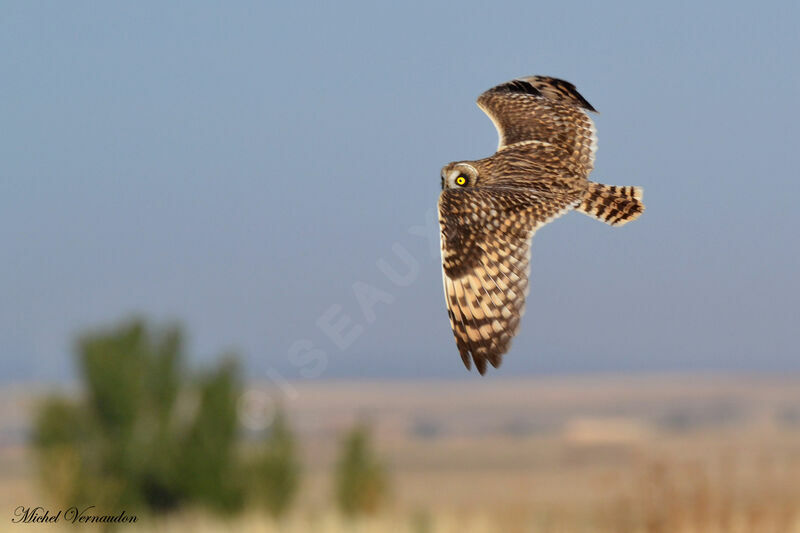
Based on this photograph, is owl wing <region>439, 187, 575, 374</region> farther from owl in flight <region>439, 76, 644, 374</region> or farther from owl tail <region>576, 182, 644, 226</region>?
owl tail <region>576, 182, 644, 226</region>

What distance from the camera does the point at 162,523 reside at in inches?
434

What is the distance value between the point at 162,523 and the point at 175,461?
65.8 inches

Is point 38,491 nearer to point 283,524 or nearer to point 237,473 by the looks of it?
point 237,473

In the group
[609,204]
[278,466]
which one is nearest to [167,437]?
[278,466]

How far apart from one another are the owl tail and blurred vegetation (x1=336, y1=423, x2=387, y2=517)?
22.8 feet

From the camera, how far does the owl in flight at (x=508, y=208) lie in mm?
5043

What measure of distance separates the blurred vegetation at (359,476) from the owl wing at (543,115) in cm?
641

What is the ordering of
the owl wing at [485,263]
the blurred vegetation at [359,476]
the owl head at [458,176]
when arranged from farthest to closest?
1. the blurred vegetation at [359,476]
2. the owl head at [458,176]
3. the owl wing at [485,263]

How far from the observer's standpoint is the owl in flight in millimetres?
5043

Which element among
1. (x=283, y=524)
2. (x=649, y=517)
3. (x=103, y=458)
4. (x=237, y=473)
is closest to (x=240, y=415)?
(x=237, y=473)

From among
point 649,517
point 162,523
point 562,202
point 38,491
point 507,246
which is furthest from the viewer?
point 38,491
